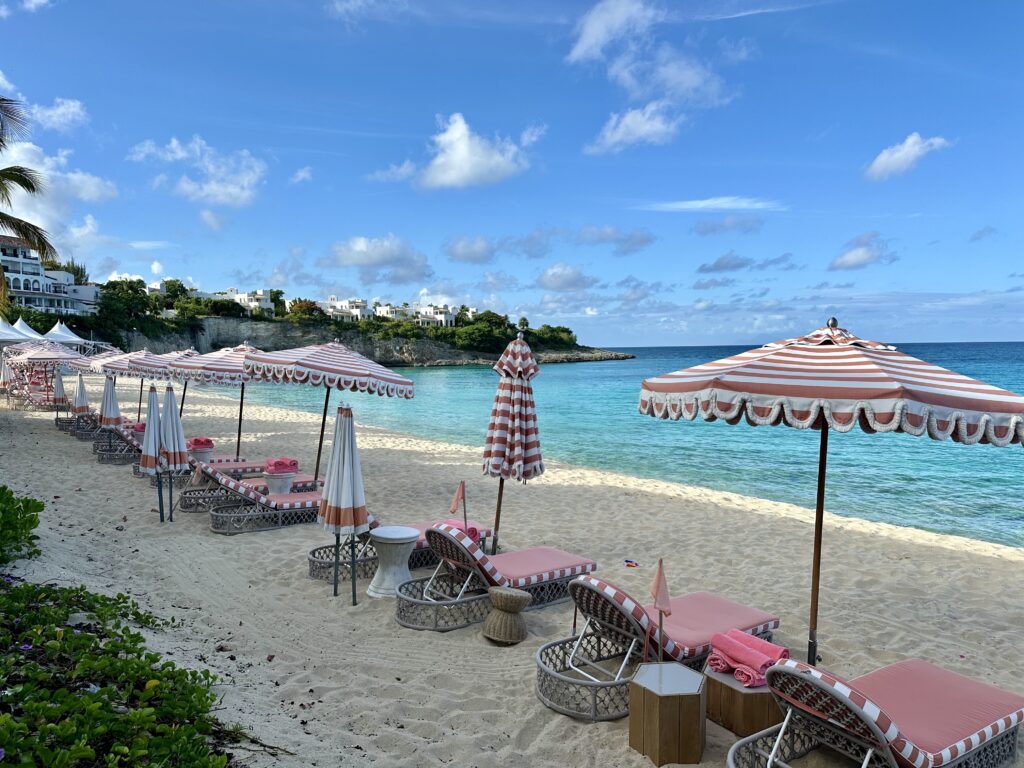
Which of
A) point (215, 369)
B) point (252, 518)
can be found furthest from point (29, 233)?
point (252, 518)

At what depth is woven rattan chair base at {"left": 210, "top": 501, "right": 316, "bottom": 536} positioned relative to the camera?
7.93m

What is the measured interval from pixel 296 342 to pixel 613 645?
89.6 m

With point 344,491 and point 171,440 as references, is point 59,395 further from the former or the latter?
point 344,491

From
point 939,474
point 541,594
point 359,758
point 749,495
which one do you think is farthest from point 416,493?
point 939,474

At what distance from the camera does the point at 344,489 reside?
5.75m

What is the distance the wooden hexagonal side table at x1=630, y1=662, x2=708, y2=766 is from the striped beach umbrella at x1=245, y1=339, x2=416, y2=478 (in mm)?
4783

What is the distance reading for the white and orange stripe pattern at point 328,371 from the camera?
775cm

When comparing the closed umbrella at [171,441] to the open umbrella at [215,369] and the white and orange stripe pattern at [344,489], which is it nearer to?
the open umbrella at [215,369]

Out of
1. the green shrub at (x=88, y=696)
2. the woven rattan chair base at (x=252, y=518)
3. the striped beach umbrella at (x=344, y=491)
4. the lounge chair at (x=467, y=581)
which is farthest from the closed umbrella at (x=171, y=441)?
the lounge chair at (x=467, y=581)

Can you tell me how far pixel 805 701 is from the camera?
313 cm

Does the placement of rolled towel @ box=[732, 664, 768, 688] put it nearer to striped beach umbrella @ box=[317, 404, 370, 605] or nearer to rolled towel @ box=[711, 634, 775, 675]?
rolled towel @ box=[711, 634, 775, 675]

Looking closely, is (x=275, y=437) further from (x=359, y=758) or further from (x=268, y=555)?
(x=359, y=758)

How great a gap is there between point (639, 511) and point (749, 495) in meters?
4.41

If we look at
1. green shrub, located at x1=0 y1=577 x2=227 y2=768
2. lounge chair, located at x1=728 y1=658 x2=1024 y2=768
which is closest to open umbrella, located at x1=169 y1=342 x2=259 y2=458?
green shrub, located at x1=0 y1=577 x2=227 y2=768
